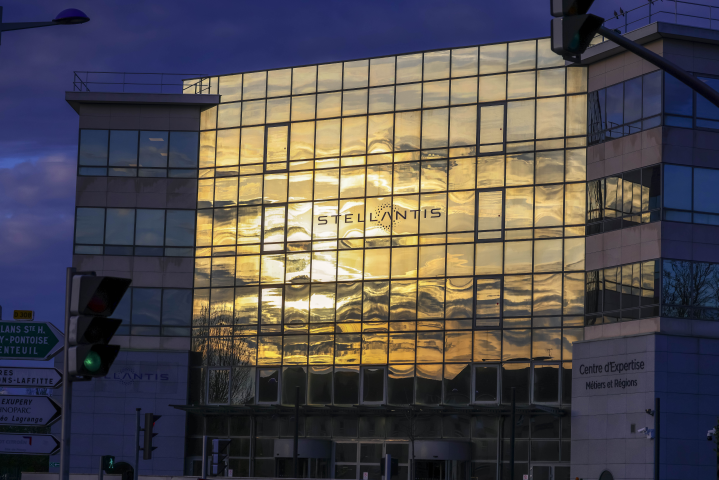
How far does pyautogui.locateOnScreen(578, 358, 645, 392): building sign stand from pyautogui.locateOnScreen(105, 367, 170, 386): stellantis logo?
A: 23.2 m

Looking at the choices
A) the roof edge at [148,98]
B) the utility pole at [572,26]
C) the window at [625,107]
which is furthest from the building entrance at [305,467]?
the utility pole at [572,26]

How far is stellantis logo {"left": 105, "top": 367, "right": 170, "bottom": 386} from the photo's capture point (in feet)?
182

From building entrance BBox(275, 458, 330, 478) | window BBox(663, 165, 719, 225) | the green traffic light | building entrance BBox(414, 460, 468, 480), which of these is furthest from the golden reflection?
the green traffic light

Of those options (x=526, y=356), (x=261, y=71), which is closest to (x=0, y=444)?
(x=526, y=356)

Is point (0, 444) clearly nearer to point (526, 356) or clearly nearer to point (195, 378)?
point (526, 356)

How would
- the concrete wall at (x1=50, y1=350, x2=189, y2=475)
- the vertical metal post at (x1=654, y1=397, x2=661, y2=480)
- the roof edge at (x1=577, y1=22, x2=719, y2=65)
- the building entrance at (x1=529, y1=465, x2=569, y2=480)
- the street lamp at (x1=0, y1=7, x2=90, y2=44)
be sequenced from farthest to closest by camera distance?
the concrete wall at (x1=50, y1=350, x2=189, y2=475) < the building entrance at (x1=529, y1=465, x2=569, y2=480) < the roof edge at (x1=577, y1=22, x2=719, y2=65) < the vertical metal post at (x1=654, y1=397, x2=661, y2=480) < the street lamp at (x1=0, y1=7, x2=90, y2=44)

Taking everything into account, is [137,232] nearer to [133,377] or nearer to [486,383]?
[133,377]

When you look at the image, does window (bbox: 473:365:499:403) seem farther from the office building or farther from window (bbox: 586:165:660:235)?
window (bbox: 586:165:660:235)

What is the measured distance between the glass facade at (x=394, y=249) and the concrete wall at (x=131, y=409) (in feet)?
3.75

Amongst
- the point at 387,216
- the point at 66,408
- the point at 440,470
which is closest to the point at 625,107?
the point at 387,216

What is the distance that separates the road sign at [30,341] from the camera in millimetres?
12461

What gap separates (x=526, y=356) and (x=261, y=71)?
22676mm

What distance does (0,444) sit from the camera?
13094mm

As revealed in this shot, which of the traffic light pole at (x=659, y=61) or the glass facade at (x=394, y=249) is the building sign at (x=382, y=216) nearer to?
the glass facade at (x=394, y=249)
